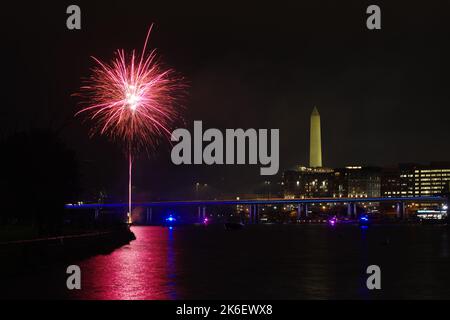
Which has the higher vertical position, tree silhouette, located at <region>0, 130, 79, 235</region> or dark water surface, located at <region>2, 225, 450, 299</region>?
tree silhouette, located at <region>0, 130, 79, 235</region>

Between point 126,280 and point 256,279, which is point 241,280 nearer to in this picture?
point 256,279

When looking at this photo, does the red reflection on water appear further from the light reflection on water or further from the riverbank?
the riverbank

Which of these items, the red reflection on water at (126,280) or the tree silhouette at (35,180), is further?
the tree silhouette at (35,180)

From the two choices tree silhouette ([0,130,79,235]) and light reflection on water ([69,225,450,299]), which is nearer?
light reflection on water ([69,225,450,299])

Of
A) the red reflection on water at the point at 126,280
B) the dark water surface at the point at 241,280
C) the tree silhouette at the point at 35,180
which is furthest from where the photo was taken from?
the tree silhouette at the point at 35,180

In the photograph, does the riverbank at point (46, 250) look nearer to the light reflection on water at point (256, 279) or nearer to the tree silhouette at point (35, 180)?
the light reflection on water at point (256, 279)

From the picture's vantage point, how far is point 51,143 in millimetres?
62594

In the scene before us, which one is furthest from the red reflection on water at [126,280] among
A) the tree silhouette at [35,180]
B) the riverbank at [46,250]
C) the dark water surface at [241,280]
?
the tree silhouette at [35,180]

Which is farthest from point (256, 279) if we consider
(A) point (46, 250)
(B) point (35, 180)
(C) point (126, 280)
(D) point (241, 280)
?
(B) point (35, 180)

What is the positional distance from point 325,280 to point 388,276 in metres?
5.30

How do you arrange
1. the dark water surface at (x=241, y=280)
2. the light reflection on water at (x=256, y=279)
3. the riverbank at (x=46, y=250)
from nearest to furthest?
the dark water surface at (x=241, y=280) → the light reflection on water at (x=256, y=279) → the riverbank at (x=46, y=250)

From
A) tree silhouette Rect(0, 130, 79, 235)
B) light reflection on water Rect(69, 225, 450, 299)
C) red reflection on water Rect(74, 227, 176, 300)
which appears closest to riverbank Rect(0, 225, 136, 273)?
red reflection on water Rect(74, 227, 176, 300)

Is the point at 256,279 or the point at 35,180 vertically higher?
the point at 35,180
